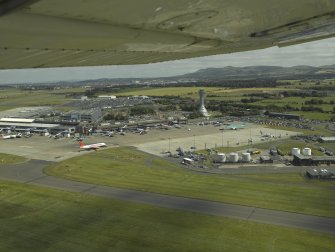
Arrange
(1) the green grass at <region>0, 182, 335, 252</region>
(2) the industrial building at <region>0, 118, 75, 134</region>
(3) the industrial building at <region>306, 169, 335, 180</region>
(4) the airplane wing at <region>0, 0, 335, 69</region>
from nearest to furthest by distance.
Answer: (4) the airplane wing at <region>0, 0, 335, 69</region> < (1) the green grass at <region>0, 182, 335, 252</region> < (3) the industrial building at <region>306, 169, 335, 180</region> < (2) the industrial building at <region>0, 118, 75, 134</region>

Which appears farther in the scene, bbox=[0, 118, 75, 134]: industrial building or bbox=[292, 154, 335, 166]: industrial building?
bbox=[0, 118, 75, 134]: industrial building

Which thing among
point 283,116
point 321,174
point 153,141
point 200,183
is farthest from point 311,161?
point 283,116

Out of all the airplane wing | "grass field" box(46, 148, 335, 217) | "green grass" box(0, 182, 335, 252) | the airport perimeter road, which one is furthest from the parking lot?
the airplane wing

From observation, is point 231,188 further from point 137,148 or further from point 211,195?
point 137,148

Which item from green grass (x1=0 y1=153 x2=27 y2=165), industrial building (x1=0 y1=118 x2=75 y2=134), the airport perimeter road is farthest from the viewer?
industrial building (x1=0 y1=118 x2=75 y2=134)

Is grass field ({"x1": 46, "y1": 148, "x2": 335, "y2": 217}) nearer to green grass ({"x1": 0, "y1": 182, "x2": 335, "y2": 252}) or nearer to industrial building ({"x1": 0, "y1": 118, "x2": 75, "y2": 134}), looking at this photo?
green grass ({"x1": 0, "y1": 182, "x2": 335, "y2": 252})
